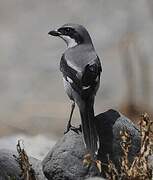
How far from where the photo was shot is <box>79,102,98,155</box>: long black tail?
515 cm

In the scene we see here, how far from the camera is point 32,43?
9312 millimetres

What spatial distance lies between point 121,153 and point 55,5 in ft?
16.5

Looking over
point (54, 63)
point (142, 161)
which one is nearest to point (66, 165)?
point (142, 161)

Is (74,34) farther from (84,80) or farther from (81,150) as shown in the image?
(81,150)

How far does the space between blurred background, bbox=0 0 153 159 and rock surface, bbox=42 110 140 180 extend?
170 cm

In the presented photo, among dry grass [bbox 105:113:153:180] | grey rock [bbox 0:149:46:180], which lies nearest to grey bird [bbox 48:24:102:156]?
grey rock [bbox 0:149:46:180]

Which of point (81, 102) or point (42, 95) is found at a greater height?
point (81, 102)

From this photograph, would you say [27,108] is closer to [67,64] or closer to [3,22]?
[3,22]

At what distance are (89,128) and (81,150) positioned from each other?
6.8 inches

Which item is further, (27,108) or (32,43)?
(32,43)

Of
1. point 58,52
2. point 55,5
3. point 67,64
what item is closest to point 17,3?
point 55,5

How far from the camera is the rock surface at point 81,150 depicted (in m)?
5.04

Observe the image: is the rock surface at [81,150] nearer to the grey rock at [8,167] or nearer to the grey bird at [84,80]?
the grey bird at [84,80]

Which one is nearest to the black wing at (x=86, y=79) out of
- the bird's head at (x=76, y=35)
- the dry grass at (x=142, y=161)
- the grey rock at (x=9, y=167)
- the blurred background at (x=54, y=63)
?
the bird's head at (x=76, y=35)
